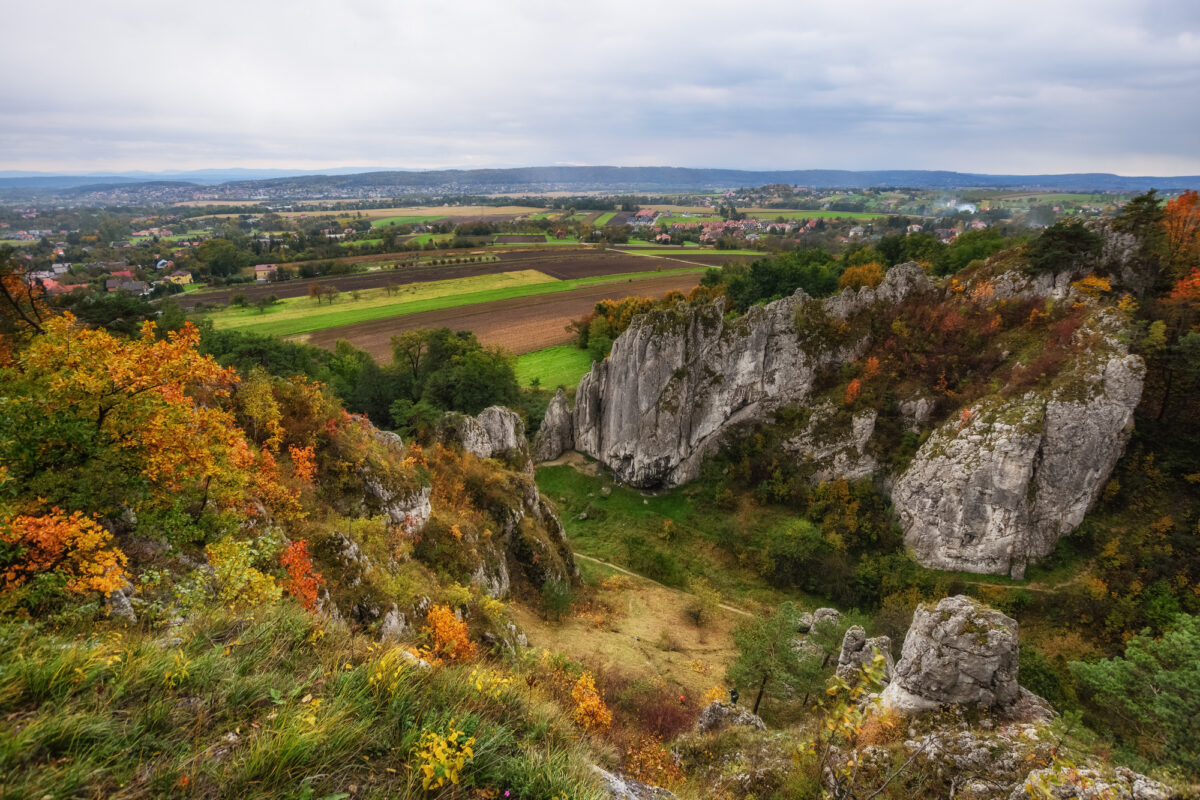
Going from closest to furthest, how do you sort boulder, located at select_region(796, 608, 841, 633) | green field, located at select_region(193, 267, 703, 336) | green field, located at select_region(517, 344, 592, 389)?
1. boulder, located at select_region(796, 608, 841, 633)
2. green field, located at select_region(517, 344, 592, 389)
3. green field, located at select_region(193, 267, 703, 336)

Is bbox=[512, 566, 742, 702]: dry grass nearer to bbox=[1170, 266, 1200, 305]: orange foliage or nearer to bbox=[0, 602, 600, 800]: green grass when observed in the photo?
bbox=[0, 602, 600, 800]: green grass

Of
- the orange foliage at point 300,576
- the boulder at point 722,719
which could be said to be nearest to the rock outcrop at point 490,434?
the orange foliage at point 300,576

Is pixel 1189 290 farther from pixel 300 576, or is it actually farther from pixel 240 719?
pixel 300 576

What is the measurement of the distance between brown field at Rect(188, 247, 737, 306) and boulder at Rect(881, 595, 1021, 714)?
3789 inches

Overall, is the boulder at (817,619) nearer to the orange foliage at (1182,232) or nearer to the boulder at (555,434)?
the boulder at (555,434)

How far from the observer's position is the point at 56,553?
7.36 m

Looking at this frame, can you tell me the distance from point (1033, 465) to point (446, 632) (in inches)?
1380

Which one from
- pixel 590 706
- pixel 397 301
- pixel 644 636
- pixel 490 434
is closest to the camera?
pixel 590 706

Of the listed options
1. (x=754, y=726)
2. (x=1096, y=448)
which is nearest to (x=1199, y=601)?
(x=1096, y=448)

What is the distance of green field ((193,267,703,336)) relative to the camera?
242ft

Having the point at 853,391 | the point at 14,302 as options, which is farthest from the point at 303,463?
the point at 853,391

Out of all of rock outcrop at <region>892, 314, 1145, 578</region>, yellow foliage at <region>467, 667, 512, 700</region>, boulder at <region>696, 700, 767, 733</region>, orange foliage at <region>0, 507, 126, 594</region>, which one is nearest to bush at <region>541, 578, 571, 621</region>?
boulder at <region>696, 700, 767, 733</region>

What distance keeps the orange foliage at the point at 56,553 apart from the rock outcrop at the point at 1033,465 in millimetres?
38478

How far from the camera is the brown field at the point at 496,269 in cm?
9131
